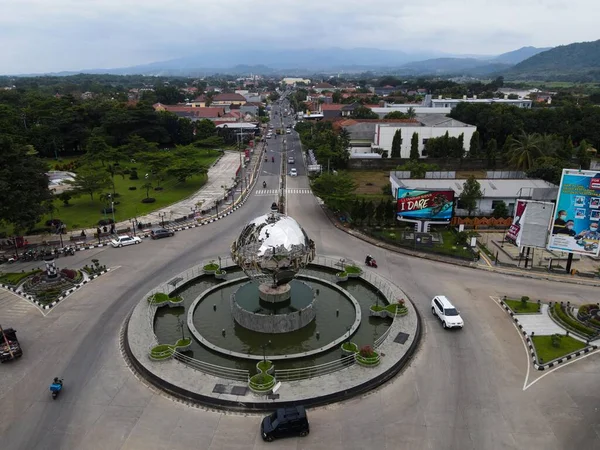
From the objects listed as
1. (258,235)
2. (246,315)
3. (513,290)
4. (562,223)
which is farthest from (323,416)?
(562,223)

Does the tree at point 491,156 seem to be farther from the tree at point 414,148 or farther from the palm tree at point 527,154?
the tree at point 414,148

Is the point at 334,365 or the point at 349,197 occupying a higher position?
the point at 349,197

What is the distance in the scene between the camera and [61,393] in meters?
20.1

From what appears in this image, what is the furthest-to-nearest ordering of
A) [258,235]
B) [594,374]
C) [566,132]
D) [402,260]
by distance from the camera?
[566,132] < [402,260] < [258,235] < [594,374]

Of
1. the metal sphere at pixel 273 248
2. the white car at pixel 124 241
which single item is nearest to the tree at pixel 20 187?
the white car at pixel 124 241

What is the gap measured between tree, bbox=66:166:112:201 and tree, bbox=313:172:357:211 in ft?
82.4

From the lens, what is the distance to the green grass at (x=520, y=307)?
2708cm

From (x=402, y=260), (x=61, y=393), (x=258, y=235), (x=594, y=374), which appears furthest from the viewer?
(x=402, y=260)

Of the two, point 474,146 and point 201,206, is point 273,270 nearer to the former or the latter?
point 201,206

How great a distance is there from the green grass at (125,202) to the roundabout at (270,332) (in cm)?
2011

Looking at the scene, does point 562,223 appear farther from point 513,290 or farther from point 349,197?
point 349,197

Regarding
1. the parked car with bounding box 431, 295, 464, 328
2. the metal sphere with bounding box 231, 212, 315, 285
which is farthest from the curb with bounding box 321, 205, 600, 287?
the metal sphere with bounding box 231, 212, 315, 285

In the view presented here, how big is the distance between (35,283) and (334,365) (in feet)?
74.5

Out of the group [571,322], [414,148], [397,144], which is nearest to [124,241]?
[571,322]
